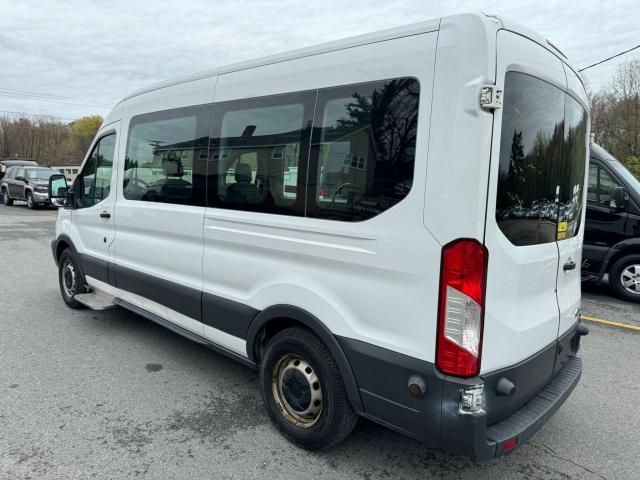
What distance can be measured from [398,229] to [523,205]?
68 cm

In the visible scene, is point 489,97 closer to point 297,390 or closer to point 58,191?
point 297,390

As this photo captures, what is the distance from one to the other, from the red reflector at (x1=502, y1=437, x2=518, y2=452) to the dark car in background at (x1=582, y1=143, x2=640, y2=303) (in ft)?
17.8

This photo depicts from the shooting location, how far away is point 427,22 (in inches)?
91.0

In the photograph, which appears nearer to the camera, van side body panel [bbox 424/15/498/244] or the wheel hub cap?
van side body panel [bbox 424/15/498/244]

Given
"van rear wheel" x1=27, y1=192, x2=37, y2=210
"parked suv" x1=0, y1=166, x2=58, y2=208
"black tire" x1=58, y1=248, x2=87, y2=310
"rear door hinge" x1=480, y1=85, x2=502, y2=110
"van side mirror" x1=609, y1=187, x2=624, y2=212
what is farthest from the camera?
"van rear wheel" x1=27, y1=192, x2=37, y2=210

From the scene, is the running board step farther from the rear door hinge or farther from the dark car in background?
the dark car in background

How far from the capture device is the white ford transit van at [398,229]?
2172 millimetres

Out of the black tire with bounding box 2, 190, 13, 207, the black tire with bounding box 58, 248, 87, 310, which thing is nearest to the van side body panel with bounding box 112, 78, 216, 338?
the black tire with bounding box 58, 248, 87, 310

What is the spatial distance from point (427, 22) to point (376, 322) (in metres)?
1.52

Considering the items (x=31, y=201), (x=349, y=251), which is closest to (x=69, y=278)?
(x=349, y=251)

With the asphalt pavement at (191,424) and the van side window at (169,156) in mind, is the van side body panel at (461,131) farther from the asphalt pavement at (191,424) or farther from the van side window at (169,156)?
the van side window at (169,156)

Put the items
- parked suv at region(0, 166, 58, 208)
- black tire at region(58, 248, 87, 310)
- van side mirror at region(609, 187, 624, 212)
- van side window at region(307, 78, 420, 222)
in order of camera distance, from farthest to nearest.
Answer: parked suv at region(0, 166, 58, 208) → van side mirror at region(609, 187, 624, 212) → black tire at region(58, 248, 87, 310) → van side window at region(307, 78, 420, 222)

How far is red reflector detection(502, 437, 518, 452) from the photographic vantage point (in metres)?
2.26

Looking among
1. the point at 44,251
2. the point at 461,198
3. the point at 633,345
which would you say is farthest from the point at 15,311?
the point at 633,345
